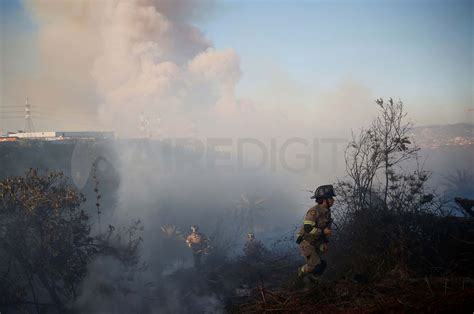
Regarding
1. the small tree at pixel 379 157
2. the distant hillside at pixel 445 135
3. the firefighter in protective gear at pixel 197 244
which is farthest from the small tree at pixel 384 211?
the distant hillside at pixel 445 135

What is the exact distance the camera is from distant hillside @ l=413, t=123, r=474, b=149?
42906mm

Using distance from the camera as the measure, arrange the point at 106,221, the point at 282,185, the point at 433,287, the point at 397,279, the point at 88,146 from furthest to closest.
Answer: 1. the point at 282,185
2. the point at 88,146
3. the point at 106,221
4. the point at 397,279
5. the point at 433,287

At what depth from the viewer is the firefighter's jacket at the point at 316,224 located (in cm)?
539

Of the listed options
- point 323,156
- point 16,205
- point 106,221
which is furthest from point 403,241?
point 323,156

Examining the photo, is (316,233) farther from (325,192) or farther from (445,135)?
(445,135)

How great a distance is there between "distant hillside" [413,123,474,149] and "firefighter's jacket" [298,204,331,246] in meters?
45.5

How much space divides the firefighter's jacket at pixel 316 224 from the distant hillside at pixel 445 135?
4548 centimetres

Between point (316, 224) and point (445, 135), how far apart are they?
1927 inches

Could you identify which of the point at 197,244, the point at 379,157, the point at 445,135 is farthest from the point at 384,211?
the point at 445,135

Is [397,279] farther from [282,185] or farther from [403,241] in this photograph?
[282,185]

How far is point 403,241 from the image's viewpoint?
19.3 ft

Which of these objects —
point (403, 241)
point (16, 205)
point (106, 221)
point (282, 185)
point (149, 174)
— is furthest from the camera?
point (282, 185)

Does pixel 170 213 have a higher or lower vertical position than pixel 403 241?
Result: lower

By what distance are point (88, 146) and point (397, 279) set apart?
88.2 ft
